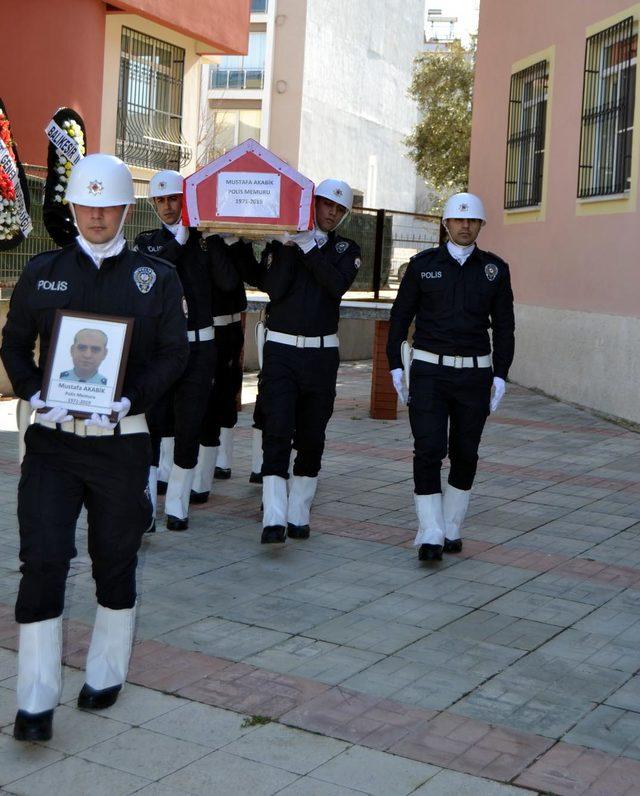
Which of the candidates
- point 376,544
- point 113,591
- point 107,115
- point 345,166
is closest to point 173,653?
point 113,591

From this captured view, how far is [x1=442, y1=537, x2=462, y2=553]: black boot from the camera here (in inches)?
294

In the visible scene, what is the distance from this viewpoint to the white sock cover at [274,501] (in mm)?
7246

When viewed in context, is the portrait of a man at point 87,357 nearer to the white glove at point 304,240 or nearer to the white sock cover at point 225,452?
the white glove at point 304,240

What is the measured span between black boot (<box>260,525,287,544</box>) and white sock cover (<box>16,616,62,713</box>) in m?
2.80

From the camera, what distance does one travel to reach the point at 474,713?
4.80 m

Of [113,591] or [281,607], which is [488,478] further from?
[113,591]

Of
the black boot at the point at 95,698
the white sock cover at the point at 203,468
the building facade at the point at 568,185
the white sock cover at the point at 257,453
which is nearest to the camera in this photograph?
the black boot at the point at 95,698

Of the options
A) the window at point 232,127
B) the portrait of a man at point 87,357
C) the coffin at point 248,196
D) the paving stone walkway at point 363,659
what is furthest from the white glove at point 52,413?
the window at point 232,127

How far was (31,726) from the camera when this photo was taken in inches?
171

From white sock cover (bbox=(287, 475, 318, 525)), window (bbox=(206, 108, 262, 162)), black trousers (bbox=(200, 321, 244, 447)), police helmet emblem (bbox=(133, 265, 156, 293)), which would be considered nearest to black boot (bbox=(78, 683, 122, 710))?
police helmet emblem (bbox=(133, 265, 156, 293))

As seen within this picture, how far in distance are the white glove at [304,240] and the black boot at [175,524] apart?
185 centimetres

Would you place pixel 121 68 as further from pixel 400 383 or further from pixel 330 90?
pixel 330 90

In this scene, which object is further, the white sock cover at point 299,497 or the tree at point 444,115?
the tree at point 444,115

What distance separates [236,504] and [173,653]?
329 cm
